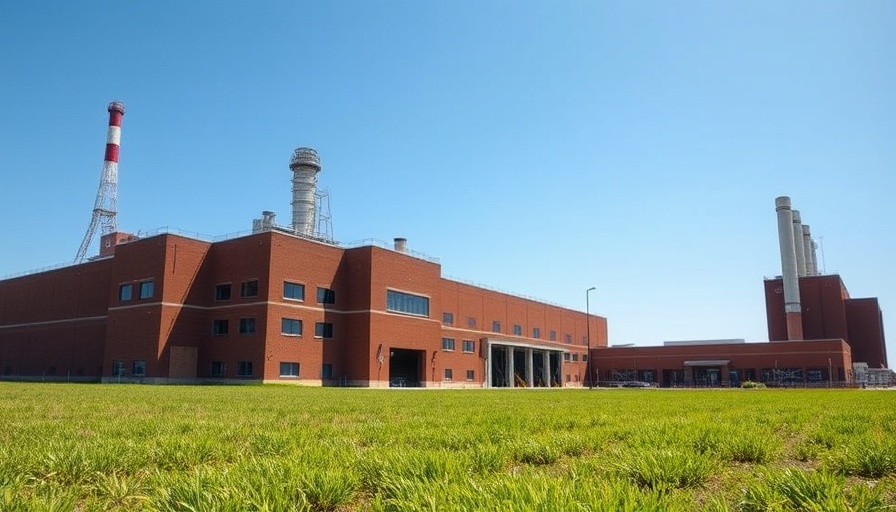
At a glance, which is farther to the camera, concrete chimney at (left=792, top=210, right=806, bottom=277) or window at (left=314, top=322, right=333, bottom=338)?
concrete chimney at (left=792, top=210, right=806, bottom=277)

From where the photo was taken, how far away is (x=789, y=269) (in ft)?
279

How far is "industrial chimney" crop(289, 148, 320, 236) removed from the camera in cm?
6238

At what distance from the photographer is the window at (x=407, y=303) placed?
187 ft

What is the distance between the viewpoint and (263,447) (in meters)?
7.09

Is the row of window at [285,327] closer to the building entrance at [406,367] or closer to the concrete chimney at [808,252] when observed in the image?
the building entrance at [406,367]

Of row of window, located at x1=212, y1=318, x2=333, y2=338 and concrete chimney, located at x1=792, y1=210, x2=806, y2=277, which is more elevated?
concrete chimney, located at x1=792, y1=210, x2=806, y2=277

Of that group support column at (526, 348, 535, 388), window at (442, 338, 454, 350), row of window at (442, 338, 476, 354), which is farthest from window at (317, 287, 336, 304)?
support column at (526, 348, 535, 388)

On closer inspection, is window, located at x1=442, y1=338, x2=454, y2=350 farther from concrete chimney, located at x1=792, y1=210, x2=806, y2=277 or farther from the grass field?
concrete chimney, located at x1=792, y1=210, x2=806, y2=277

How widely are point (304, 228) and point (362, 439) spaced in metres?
55.8

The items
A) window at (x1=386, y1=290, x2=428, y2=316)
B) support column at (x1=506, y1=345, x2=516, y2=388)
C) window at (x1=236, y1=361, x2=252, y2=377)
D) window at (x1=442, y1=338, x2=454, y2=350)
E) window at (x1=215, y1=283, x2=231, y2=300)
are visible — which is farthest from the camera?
support column at (x1=506, y1=345, x2=516, y2=388)

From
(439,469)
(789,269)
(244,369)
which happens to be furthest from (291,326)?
(789,269)

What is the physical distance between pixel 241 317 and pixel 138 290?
9439 mm

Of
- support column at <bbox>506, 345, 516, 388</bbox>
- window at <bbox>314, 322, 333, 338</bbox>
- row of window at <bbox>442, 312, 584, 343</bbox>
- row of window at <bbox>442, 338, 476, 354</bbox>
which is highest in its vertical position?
row of window at <bbox>442, 312, 584, 343</bbox>

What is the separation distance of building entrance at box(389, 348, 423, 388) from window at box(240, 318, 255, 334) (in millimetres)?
14858
